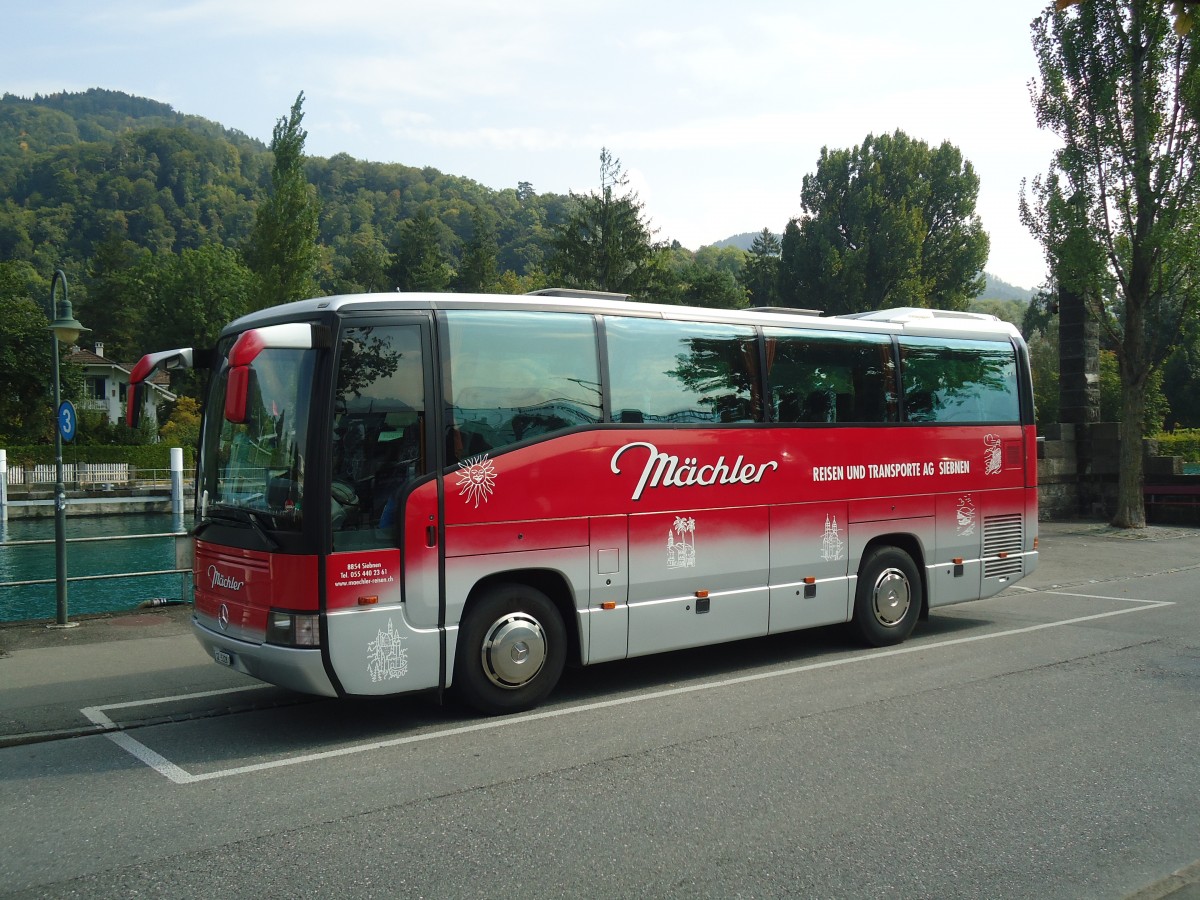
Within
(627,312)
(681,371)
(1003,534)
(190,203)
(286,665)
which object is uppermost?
(190,203)

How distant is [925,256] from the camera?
7088cm

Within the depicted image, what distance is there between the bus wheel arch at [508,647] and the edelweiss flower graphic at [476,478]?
0.72 metres

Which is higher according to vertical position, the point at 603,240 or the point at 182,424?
the point at 603,240

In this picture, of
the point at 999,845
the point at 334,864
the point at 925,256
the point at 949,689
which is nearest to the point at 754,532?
the point at 949,689

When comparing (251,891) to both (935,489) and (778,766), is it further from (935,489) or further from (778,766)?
(935,489)

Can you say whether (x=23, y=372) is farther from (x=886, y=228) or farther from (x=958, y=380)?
(x=958, y=380)

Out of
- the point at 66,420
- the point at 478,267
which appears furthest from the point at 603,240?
the point at 478,267

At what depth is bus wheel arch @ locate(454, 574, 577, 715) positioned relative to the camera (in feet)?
25.6

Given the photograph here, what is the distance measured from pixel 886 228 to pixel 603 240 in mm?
29298

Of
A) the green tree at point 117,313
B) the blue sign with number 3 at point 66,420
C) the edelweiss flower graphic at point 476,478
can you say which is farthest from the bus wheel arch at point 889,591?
the green tree at point 117,313

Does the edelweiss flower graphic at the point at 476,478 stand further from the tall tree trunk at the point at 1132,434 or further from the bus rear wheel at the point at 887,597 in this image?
the tall tree trunk at the point at 1132,434

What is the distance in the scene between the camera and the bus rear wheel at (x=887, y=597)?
10.6m

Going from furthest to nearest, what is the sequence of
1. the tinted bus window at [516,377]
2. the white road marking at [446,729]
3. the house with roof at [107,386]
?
1. the house with roof at [107,386]
2. the tinted bus window at [516,377]
3. the white road marking at [446,729]

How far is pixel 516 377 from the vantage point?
26.6ft
